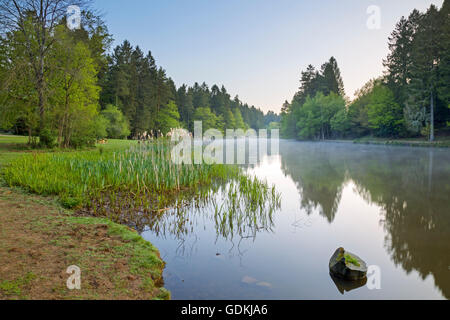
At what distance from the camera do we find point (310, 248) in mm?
4645

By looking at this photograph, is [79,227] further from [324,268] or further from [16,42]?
[16,42]

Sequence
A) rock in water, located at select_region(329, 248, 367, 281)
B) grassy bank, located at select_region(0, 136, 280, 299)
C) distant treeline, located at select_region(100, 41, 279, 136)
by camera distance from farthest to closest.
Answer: distant treeline, located at select_region(100, 41, 279, 136), rock in water, located at select_region(329, 248, 367, 281), grassy bank, located at select_region(0, 136, 280, 299)

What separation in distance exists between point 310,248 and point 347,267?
1140mm

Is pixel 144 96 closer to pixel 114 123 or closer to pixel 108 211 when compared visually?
pixel 114 123

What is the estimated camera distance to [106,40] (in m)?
30.8

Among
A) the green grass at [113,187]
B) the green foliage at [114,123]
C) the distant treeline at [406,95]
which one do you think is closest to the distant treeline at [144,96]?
the green foliage at [114,123]

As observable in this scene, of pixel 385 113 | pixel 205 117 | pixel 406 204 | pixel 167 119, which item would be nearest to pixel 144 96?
pixel 167 119

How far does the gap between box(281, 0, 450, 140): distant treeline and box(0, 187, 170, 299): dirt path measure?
34209mm

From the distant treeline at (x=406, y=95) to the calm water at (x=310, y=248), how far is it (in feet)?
90.0

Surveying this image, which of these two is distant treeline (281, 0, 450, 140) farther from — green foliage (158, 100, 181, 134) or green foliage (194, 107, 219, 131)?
green foliage (158, 100, 181, 134)

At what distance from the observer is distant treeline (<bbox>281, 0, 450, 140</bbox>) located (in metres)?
28.7

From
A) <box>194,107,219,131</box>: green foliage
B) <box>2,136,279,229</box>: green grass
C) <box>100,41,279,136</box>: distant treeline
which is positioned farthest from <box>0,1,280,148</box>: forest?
<box>194,107,219,131</box>: green foliage

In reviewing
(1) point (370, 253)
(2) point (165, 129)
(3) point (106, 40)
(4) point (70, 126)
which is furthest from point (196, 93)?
(1) point (370, 253)

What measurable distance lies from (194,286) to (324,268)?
1.97 metres
